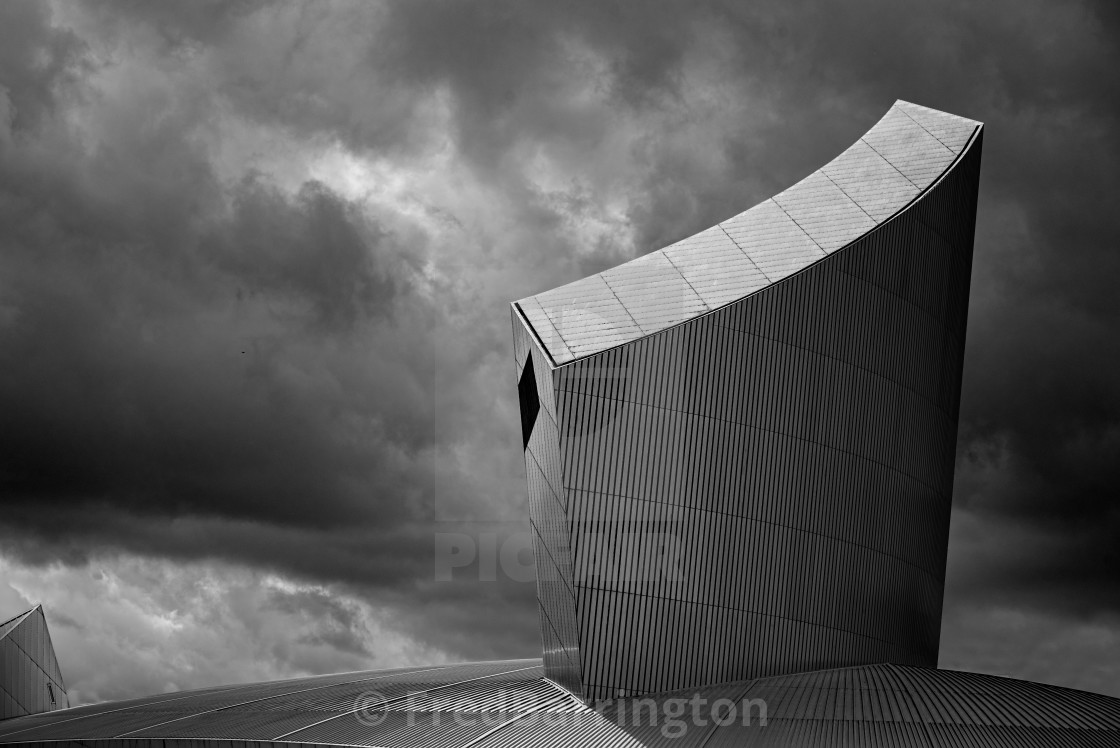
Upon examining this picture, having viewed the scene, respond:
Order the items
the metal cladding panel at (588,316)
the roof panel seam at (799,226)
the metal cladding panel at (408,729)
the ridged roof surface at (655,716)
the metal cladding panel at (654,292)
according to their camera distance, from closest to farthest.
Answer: the ridged roof surface at (655,716)
the metal cladding panel at (408,729)
the metal cladding panel at (588,316)
the metal cladding panel at (654,292)
the roof panel seam at (799,226)

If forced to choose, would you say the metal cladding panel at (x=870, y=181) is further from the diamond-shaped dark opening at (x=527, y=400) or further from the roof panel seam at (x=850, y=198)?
the diamond-shaped dark opening at (x=527, y=400)

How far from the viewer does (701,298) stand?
48.6 meters

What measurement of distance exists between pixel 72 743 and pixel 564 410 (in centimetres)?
2543

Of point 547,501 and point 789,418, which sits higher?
point 789,418

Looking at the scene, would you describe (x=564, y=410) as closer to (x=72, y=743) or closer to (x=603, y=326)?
(x=603, y=326)

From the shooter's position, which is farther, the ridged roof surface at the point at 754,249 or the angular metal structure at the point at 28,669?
the angular metal structure at the point at 28,669

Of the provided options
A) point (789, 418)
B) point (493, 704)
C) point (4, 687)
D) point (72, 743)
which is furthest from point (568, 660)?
point (4, 687)

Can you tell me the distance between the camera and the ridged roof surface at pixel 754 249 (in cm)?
4803

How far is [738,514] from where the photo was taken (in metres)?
46.8

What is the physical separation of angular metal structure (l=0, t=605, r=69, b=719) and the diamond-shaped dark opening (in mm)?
40109

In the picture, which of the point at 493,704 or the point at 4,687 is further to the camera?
the point at 4,687

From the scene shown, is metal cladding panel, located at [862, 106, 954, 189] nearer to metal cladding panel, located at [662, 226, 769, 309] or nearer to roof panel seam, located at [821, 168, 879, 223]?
roof panel seam, located at [821, 168, 879, 223]

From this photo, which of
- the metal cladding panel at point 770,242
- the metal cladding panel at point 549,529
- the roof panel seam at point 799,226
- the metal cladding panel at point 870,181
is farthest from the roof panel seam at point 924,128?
the metal cladding panel at point 549,529

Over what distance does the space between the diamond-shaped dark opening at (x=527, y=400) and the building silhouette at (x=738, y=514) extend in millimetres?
229
